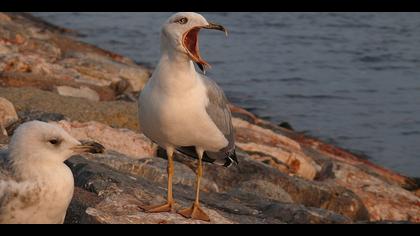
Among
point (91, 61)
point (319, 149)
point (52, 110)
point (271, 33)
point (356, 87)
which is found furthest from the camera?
point (271, 33)

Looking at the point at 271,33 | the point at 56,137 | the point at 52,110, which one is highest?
the point at 56,137

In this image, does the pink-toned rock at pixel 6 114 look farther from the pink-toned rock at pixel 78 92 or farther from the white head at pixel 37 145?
the white head at pixel 37 145

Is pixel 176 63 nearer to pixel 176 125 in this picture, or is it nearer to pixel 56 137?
pixel 176 125

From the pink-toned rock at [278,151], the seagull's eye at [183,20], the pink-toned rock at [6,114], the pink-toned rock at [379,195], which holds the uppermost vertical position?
the seagull's eye at [183,20]

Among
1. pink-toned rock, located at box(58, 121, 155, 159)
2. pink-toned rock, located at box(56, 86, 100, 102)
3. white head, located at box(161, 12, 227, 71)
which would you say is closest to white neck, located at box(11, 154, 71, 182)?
white head, located at box(161, 12, 227, 71)

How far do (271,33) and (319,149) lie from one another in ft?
38.7

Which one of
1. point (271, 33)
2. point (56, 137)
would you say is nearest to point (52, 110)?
point (56, 137)

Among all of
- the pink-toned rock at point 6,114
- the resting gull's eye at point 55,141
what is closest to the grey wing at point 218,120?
the resting gull's eye at point 55,141

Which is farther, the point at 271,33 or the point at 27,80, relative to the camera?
the point at 271,33

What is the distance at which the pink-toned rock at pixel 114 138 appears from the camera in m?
8.77

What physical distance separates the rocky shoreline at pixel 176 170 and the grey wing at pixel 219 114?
1.57 feet

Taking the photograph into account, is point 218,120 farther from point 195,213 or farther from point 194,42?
point 195,213

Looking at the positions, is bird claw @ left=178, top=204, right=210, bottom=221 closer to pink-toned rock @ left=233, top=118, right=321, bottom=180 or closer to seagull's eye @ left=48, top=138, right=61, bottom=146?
seagull's eye @ left=48, top=138, right=61, bottom=146

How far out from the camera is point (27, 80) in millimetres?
11648
